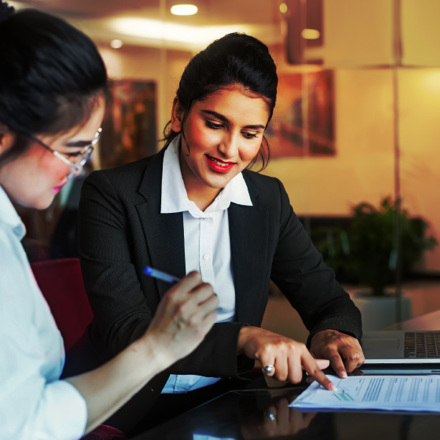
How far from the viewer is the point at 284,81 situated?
18.0 feet

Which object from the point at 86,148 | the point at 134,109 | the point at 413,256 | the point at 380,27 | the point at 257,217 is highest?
the point at 380,27

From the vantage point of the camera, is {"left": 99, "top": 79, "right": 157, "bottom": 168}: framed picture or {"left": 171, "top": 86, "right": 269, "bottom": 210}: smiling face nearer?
{"left": 171, "top": 86, "right": 269, "bottom": 210}: smiling face

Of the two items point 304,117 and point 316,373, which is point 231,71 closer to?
point 316,373

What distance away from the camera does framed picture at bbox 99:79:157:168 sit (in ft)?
16.5

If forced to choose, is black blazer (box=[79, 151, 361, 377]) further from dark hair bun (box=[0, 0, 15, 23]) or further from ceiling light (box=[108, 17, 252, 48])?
ceiling light (box=[108, 17, 252, 48])

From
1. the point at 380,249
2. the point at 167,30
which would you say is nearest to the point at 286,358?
the point at 167,30

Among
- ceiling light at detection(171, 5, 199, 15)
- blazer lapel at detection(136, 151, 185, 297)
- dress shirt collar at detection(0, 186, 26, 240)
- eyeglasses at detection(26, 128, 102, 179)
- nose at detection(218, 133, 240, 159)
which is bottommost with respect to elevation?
blazer lapel at detection(136, 151, 185, 297)

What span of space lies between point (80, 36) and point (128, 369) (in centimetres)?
55

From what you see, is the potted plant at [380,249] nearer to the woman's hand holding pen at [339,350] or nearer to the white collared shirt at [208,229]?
the white collared shirt at [208,229]

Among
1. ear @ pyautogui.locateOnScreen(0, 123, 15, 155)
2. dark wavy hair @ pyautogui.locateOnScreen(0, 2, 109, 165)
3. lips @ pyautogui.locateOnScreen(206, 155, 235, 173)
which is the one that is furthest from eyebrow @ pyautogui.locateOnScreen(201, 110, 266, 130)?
ear @ pyautogui.locateOnScreen(0, 123, 15, 155)

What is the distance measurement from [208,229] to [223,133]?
0.95ft

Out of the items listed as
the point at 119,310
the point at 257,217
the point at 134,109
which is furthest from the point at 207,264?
the point at 134,109

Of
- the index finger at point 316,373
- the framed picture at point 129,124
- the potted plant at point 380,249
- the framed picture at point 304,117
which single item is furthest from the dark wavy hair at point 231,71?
the potted plant at point 380,249

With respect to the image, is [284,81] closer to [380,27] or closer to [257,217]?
[380,27]
